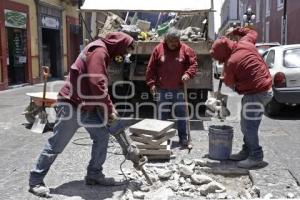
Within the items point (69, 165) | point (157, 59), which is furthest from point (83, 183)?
point (157, 59)

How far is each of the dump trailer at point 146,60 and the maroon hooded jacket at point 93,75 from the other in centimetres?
443

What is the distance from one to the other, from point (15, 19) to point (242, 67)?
45.0ft

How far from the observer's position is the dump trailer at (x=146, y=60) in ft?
→ 31.5

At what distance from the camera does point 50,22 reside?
874 inches

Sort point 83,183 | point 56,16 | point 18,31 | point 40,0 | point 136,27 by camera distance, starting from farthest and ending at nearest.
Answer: point 56,16 < point 40,0 < point 18,31 < point 136,27 < point 83,183

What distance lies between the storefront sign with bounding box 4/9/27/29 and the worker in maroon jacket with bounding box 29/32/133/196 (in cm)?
1285

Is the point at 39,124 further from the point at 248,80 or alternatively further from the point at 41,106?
the point at 248,80

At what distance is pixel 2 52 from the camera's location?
16.4 metres

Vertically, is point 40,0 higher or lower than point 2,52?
→ higher

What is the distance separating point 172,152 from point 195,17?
4556 millimetres

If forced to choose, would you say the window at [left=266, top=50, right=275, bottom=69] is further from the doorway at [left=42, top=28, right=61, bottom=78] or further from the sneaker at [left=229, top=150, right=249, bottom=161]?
the doorway at [left=42, top=28, right=61, bottom=78]

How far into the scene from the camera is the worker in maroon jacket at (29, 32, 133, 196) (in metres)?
4.88

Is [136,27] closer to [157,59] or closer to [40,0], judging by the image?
[157,59]

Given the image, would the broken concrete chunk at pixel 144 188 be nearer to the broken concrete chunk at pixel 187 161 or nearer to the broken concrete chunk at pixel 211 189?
the broken concrete chunk at pixel 211 189
